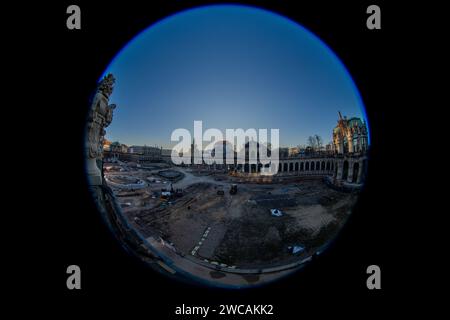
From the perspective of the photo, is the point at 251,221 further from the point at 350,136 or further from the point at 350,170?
the point at 350,136

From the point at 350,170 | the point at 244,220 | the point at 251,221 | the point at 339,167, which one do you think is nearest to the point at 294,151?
the point at 339,167

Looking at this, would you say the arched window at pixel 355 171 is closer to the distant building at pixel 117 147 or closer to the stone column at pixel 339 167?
the stone column at pixel 339 167

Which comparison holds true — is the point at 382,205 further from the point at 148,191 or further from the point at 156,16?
the point at 148,191

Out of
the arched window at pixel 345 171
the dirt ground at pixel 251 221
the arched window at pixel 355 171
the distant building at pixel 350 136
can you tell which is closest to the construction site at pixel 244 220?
the dirt ground at pixel 251 221

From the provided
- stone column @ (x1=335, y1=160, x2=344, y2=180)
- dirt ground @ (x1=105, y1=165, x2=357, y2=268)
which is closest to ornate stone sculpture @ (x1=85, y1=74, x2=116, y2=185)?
dirt ground @ (x1=105, y1=165, x2=357, y2=268)

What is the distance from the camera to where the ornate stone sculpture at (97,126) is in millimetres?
1569

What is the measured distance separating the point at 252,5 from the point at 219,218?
4788 mm

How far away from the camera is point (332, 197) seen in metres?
2.80

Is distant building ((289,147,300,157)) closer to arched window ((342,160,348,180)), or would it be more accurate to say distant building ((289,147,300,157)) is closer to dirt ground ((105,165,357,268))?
dirt ground ((105,165,357,268))

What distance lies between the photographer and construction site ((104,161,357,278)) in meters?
2.43

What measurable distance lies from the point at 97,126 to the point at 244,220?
13.4 ft

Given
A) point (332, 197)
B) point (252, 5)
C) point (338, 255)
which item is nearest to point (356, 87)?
point (252, 5)

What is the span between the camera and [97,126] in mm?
1701

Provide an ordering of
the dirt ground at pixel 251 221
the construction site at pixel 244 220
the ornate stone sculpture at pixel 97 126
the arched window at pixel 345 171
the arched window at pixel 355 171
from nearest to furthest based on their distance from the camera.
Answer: the ornate stone sculpture at pixel 97 126, the arched window at pixel 355 171, the arched window at pixel 345 171, the construction site at pixel 244 220, the dirt ground at pixel 251 221
